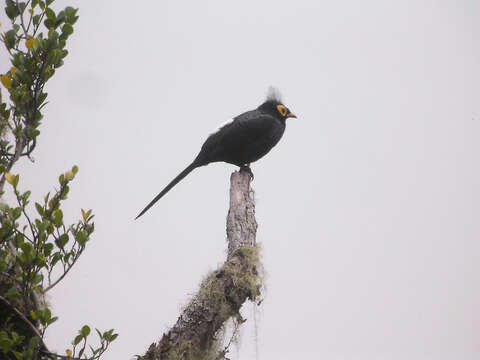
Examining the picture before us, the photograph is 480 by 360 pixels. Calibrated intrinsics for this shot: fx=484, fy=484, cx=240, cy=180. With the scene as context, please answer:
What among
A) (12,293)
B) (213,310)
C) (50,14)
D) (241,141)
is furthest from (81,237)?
(241,141)

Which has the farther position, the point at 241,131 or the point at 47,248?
the point at 241,131

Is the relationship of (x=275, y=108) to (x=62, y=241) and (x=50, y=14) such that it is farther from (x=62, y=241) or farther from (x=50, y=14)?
(x=62, y=241)

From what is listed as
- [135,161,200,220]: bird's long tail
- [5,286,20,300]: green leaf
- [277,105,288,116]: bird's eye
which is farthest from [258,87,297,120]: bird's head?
[5,286,20,300]: green leaf

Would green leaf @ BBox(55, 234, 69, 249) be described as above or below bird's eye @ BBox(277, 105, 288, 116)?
below

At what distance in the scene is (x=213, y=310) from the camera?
2.81 meters

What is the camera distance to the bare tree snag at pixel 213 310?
8.76ft

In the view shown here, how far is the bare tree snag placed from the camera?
8.76 ft

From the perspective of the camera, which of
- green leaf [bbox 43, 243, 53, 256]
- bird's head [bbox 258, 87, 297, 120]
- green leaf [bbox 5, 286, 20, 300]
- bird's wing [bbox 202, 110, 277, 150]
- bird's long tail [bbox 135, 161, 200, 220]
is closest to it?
green leaf [bbox 5, 286, 20, 300]

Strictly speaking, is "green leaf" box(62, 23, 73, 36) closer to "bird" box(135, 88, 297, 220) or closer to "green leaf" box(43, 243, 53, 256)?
"green leaf" box(43, 243, 53, 256)

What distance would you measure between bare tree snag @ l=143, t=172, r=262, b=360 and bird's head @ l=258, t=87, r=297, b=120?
2656 mm

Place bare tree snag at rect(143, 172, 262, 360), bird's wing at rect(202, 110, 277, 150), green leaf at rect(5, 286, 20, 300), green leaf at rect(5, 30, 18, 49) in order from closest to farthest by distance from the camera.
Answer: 1. green leaf at rect(5, 286, 20, 300)
2. green leaf at rect(5, 30, 18, 49)
3. bare tree snag at rect(143, 172, 262, 360)
4. bird's wing at rect(202, 110, 277, 150)

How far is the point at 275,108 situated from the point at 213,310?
3.28m

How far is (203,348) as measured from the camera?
2.80 meters

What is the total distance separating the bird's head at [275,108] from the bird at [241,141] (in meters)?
0.32
